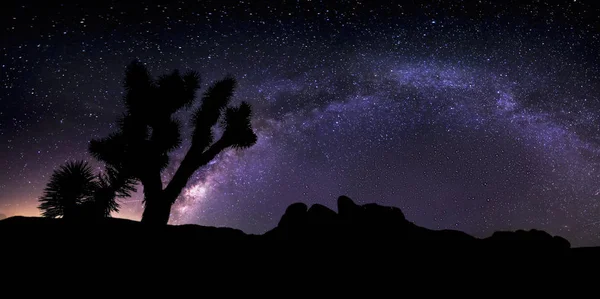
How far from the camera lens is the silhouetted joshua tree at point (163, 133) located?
6.62 meters

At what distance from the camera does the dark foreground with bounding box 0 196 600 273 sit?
300 cm

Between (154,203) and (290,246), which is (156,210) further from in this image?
(290,246)

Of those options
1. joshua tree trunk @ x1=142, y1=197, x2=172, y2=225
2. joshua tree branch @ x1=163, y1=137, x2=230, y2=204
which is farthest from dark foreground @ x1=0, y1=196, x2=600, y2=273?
joshua tree branch @ x1=163, y1=137, x2=230, y2=204

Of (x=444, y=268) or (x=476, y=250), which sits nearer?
(x=444, y=268)

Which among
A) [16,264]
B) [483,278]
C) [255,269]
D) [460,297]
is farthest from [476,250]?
[16,264]

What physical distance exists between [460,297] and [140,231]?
3618 mm

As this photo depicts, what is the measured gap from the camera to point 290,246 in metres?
3.43

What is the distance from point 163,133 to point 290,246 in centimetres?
545

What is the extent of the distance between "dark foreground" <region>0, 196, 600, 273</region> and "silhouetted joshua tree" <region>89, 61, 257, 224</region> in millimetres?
2830

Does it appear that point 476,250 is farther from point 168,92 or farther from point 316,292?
point 168,92

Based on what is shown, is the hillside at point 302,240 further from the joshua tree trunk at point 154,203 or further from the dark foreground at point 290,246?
the joshua tree trunk at point 154,203

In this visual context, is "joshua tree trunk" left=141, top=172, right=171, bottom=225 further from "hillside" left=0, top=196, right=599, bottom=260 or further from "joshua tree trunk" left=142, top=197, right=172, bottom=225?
"hillside" left=0, top=196, right=599, bottom=260

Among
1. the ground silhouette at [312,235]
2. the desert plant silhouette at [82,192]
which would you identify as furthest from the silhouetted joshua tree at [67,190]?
the ground silhouette at [312,235]

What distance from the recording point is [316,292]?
2791 mm
